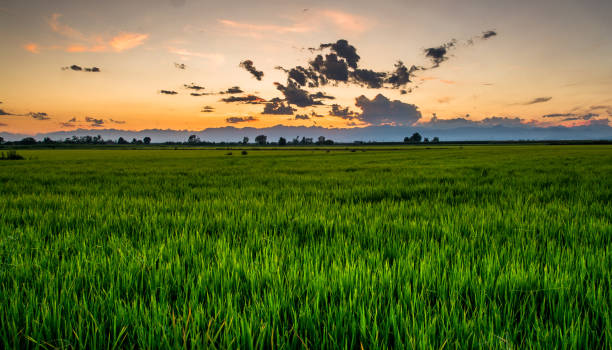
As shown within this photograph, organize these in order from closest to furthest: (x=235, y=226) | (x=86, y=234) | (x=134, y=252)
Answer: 1. (x=134, y=252)
2. (x=86, y=234)
3. (x=235, y=226)

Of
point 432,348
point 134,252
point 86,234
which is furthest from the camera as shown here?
point 86,234

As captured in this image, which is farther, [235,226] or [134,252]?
A: [235,226]

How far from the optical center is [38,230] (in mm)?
3576

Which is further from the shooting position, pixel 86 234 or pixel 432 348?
pixel 86 234

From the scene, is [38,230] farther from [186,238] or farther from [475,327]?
[475,327]

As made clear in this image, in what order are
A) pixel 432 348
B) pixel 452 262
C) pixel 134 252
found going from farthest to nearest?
pixel 134 252, pixel 452 262, pixel 432 348

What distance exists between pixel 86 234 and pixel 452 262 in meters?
4.02

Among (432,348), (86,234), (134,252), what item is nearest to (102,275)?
(134,252)

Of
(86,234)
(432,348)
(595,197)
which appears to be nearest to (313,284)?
(432,348)

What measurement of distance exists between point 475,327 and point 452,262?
0.96 m

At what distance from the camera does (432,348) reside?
1312 millimetres

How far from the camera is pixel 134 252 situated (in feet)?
8.61

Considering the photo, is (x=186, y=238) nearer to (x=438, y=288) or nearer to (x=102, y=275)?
(x=102, y=275)

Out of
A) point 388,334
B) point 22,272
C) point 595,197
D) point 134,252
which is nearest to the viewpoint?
point 388,334
